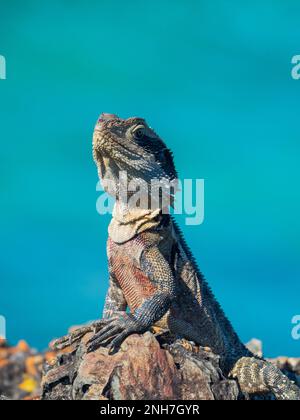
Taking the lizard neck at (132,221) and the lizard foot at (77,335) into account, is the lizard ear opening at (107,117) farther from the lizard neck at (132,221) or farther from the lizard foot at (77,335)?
the lizard foot at (77,335)

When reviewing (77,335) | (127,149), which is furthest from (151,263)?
(127,149)

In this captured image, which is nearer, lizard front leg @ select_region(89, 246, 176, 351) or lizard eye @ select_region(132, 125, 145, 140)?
lizard front leg @ select_region(89, 246, 176, 351)

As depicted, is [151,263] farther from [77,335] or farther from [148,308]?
[77,335]

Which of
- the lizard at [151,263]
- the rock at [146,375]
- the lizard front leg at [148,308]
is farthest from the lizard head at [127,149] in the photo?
the rock at [146,375]

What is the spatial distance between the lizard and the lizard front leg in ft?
0.04

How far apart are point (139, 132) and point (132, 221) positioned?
4.11 ft

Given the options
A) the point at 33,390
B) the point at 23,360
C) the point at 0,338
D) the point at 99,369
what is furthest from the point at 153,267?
the point at 0,338

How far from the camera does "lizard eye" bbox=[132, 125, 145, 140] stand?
11195 millimetres

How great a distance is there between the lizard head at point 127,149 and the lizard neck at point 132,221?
0.42 metres

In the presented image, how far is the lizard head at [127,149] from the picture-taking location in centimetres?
1111

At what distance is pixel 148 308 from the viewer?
10.5 metres

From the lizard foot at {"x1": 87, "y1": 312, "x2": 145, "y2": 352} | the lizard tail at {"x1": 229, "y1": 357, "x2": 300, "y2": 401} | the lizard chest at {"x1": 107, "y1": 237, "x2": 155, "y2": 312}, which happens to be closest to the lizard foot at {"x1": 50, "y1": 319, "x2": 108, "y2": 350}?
the lizard foot at {"x1": 87, "y1": 312, "x2": 145, "y2": 352}

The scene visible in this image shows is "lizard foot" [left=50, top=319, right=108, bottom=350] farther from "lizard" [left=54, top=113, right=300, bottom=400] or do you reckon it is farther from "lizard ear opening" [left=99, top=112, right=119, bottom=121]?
"lizard ear opening" [left=99, top=112, right=119, bottom=121]
